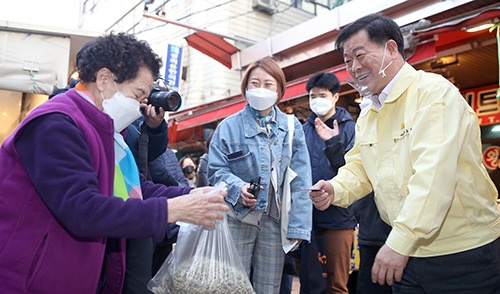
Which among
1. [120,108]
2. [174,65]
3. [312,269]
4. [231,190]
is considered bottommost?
[312,269]

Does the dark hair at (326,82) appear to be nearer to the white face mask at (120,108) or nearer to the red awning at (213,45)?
the white face mask at (120,108)

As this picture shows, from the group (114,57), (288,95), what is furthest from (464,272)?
(288,95)

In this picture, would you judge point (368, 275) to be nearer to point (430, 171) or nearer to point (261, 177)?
point (261, 177)

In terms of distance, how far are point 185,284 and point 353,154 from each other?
3.95ft

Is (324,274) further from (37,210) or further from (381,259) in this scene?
(37,210)

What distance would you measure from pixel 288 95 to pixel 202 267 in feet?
16.8

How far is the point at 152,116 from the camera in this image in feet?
8.45

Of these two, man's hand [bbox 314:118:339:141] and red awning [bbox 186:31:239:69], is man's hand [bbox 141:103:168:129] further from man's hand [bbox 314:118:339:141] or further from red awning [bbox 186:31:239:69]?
red awning [bbox 186:31:239:69]

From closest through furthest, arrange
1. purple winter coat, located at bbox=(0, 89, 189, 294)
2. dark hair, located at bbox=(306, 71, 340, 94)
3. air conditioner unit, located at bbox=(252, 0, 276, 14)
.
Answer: purple winter coat, located at bbox=(0, 89, 189, 294)
dark hair, located at bbox=(306, 71, 340, 94)
air conditioner unit, located at bbox=(252, 0, 276, 14)

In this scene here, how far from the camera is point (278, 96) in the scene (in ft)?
10.0

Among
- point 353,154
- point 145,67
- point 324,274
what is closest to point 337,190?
point 353,154

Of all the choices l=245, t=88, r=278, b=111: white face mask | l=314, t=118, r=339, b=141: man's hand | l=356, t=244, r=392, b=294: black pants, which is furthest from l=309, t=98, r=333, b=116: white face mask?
l=356, t=244, r=392, b=294: black pants

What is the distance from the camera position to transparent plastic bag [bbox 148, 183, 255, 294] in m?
2.23

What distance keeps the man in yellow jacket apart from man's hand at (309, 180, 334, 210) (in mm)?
A: 261
